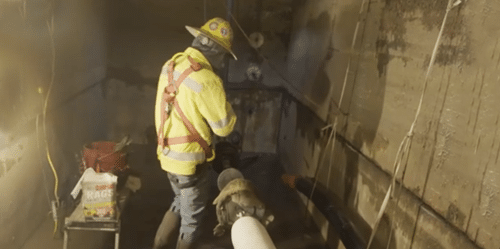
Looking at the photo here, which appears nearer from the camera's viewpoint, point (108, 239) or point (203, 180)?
point (203, 180)

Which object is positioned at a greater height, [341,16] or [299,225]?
[341,16]

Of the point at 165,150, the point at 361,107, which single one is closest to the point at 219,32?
the point at 165,150

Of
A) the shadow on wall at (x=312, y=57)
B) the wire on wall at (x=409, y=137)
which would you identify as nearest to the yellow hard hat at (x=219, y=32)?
the shadow on wall at (x=312, y=57)

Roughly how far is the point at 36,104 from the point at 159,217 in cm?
182

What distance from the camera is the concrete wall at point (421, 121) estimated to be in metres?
1.83

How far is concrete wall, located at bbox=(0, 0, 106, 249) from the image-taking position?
9.60ft

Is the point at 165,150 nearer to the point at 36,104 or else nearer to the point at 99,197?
the point at 99,197

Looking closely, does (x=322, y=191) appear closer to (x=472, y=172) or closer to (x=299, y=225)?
(x=299, y=225)

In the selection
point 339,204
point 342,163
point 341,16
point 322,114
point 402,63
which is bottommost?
point 339,204

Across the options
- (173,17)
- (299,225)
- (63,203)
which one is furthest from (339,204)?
(173,17)

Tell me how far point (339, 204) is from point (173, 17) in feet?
13.0

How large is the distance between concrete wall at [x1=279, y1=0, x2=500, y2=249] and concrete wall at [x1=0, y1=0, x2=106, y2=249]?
2934 millimetres

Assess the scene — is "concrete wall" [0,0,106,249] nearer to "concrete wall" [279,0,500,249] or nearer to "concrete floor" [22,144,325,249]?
"concrete floor" [22,144,325,249]

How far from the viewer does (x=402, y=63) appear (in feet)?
8.65
